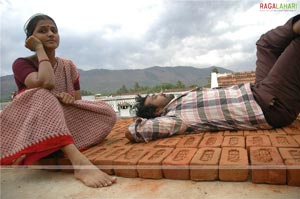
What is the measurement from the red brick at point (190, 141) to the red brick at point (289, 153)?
1.55 ft

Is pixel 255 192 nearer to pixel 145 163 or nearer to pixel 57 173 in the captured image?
pixel 145 163

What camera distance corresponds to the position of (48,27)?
1769mm

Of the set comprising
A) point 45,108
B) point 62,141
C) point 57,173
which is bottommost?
point 57,173

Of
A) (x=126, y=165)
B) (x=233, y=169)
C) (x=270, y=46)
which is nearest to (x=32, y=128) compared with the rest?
(x=126, y=165)

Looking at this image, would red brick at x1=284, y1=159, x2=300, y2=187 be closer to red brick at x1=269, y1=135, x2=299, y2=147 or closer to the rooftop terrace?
the rooftop terrace

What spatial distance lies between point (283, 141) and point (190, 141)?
22.0 inches

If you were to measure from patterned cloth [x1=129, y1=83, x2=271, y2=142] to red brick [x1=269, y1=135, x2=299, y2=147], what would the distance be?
0.85 ft

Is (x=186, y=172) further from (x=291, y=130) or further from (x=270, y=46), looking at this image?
(x=270, y=46)

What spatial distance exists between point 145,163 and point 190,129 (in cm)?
84

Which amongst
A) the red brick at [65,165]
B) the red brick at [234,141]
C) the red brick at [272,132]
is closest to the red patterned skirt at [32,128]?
the red brick at [65,165]

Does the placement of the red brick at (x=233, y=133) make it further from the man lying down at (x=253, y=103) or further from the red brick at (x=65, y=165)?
the red brick at (x=65, y=165)

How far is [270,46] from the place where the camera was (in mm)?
2121

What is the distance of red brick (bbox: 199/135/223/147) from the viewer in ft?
5.29

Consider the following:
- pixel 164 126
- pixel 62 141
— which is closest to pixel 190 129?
pixel 164 126
